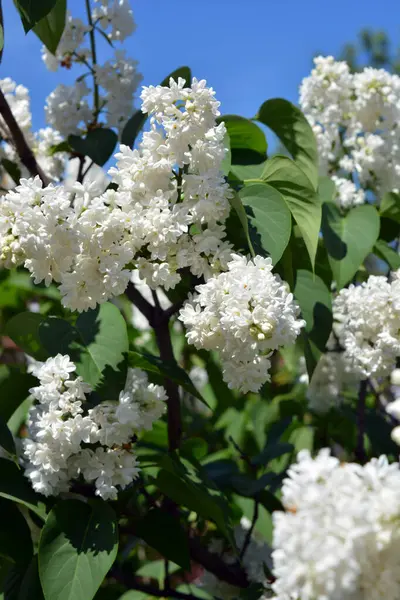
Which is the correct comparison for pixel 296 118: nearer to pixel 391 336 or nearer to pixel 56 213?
pixel 391 336

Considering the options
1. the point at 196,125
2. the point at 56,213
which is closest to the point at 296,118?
the point at 196,125

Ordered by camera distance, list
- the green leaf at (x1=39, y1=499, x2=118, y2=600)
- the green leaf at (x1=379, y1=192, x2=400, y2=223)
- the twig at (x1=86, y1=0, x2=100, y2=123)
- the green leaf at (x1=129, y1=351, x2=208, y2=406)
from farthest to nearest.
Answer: the twig at (x1=86, y1=0, x2=100, y2=123), the green leaf at (x1=379, y1=192, x2=400, y2=223), the green leaf at (x1=129, y1=351, x2=208, y2=406), the green leaf at (x1=39, y1=499, x2=118, y2=600)

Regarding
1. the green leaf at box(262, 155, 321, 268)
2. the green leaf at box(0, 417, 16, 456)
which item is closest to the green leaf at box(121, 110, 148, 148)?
the green leaf at box(262, 155, 321, 268)

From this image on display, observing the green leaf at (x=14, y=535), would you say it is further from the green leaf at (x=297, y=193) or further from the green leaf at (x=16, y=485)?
the green leaf at (x=297, y=193)

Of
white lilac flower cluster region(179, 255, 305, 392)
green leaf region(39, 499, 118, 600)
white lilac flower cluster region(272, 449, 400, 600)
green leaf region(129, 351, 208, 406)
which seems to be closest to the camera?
white lilac flower cluster region(272, 449, 400, 600)

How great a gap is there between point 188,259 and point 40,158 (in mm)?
1050

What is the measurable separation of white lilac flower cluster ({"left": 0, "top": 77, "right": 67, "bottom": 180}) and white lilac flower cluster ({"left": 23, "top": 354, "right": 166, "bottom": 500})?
762mm

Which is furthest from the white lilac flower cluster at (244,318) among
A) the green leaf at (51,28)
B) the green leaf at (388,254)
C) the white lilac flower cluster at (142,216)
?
the green leaf at (51,28)

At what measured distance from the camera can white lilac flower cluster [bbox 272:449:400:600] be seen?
2.11 feet

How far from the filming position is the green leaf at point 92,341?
1.26 meters

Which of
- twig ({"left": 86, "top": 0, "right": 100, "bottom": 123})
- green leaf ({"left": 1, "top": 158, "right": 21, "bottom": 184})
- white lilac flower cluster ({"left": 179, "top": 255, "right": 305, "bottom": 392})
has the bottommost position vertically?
white lilac flower cluster ({"left": 179, "top": 255, "right": 305, "bottom": 392})

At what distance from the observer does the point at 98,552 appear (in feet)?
3.92

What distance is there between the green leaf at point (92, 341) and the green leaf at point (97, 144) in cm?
45

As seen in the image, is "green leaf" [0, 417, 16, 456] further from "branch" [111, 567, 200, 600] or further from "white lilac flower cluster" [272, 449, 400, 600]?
"white lilac flower cluster" [272, 449, 400, 600]
